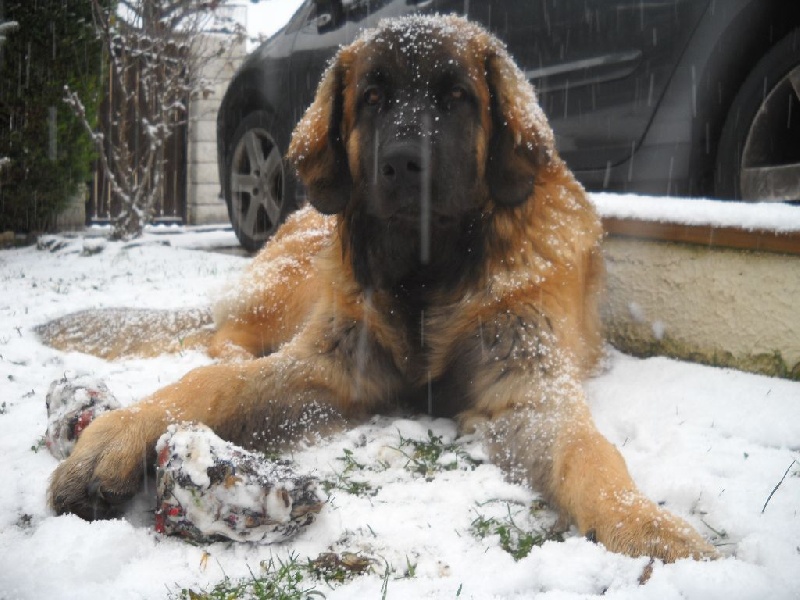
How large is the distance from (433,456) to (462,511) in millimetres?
362

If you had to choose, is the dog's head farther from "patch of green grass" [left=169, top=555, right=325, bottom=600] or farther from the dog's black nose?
"patch of green grass" [left=169, top=555, right=325, bottom=600]

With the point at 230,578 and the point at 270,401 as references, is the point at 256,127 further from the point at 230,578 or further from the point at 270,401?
the point at 230,578

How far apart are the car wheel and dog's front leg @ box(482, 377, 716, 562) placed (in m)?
1.55

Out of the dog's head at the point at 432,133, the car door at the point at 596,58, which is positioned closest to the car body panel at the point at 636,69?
the car door at the point at 596,58

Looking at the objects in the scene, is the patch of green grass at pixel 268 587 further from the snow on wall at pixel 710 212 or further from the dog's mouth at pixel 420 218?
the snow on wall at pixel 710 212

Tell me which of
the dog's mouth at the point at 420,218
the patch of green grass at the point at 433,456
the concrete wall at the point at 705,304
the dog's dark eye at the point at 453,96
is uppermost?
the dog's dark eye at the point at 453,96

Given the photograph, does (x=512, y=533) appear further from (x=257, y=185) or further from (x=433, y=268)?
(x=257, y=185)

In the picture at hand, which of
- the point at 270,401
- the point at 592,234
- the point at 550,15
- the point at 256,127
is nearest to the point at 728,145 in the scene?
the point at 592,234

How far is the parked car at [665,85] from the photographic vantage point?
3057mm

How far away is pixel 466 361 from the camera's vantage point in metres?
2.43

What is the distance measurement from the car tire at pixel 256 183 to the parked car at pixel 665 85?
1.60 metres

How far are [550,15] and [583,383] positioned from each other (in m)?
1.99

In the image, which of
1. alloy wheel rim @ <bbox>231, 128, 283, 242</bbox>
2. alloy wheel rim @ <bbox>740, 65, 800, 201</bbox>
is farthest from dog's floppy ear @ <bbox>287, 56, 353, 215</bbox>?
alloy wheel rim @ <bbox>231, 128, 283, 242</bbox>

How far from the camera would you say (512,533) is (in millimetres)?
1708
